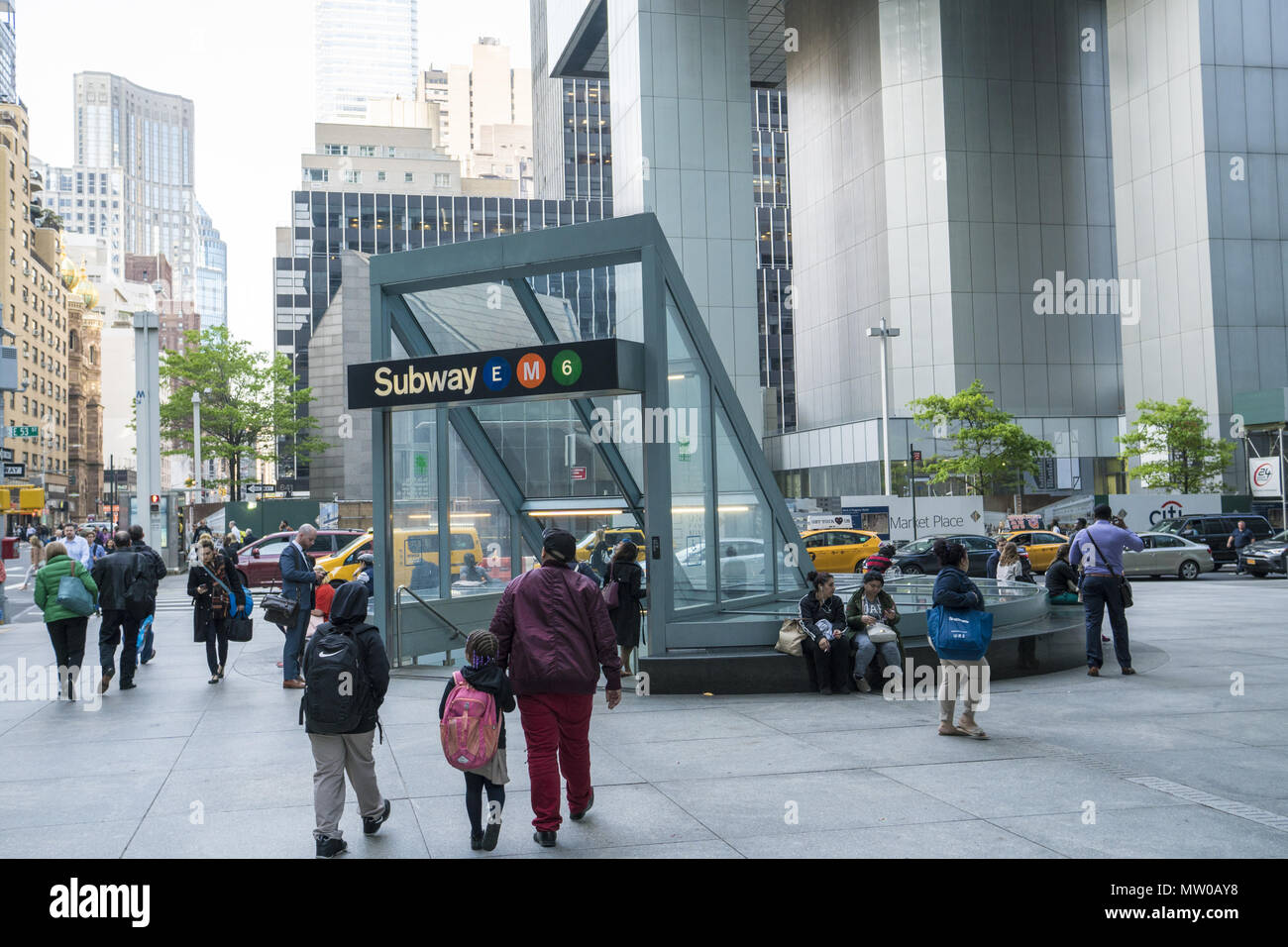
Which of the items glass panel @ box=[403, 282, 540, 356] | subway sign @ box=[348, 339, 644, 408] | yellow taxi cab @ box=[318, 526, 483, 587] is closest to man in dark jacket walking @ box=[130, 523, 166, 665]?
yellow taxi cab @ box=[318, 526, 483, 587]

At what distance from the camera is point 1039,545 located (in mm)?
30547

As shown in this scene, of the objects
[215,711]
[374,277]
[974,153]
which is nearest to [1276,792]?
[215,711]

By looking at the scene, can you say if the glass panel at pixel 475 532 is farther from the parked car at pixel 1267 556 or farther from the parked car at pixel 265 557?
the parked car at pixel 1267 556

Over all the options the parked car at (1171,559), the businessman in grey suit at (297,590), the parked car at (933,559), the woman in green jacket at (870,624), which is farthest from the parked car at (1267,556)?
the businessman in grey suit at (297,590)

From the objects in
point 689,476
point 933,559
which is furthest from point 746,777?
point 933,559

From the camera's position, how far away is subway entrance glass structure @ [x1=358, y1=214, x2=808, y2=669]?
11117 millimetres

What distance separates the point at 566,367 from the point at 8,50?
19804cm

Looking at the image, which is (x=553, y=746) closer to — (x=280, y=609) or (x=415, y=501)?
(x=280, y=609)

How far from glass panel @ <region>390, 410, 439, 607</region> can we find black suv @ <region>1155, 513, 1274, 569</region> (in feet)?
85.9

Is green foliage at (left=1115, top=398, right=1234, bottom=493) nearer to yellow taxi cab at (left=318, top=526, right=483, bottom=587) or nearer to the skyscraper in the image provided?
yellow taxi cab at (left=318, top=526, right=483, bottom=587)

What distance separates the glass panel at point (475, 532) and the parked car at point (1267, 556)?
2336cm

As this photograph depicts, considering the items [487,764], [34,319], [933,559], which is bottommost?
[933,559]

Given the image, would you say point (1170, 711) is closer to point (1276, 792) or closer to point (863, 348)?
point (1276, 792)

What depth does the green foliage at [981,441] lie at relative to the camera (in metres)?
45.4
